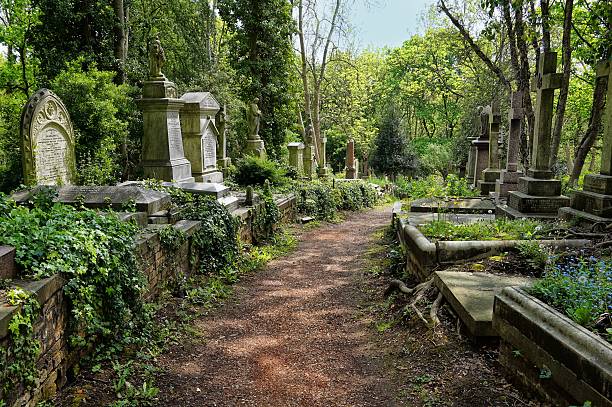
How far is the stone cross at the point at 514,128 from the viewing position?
12172mm

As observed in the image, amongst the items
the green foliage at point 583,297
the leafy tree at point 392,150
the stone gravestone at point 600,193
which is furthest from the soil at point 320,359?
the leafy tree at point 392,150

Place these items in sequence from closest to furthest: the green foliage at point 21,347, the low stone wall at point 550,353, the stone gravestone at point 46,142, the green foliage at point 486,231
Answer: the low stone wall at point 550,353 < the green foliage at point 21,347 < the green foliage at point 486,231 < the stone gravestone at point 46,142

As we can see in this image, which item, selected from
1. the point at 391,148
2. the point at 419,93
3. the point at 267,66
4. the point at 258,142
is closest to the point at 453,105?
the point at 419,93

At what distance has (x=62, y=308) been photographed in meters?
3.89

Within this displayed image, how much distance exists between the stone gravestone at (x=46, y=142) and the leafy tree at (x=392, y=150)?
980 inches

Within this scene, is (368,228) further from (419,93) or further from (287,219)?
(419,93)

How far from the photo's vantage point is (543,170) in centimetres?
900

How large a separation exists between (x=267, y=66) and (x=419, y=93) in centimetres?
1967

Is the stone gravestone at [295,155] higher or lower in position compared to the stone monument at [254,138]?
lower

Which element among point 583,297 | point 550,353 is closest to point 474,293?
point 583,297

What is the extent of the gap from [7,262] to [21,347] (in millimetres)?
815

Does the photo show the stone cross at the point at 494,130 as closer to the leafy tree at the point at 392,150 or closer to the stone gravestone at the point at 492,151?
the stone gravestone at the point at 492,151

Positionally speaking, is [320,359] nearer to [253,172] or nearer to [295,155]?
[253,172]

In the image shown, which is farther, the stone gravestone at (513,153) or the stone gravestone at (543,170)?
the stone gravestone at (513,153)
